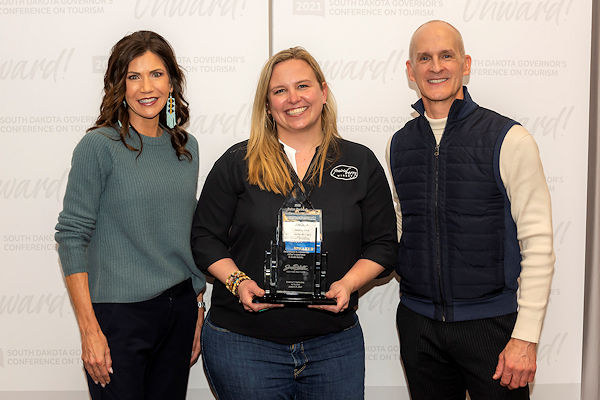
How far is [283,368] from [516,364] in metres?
0.79

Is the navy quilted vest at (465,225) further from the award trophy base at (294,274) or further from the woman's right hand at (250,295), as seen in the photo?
the woman's right hand at (250,295)

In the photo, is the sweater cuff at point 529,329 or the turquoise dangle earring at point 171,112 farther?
the turquoise dangle earring at point 171,112

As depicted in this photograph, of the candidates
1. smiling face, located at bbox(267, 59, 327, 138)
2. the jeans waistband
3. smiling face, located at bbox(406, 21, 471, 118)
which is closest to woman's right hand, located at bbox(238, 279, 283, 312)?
the jeans waistband

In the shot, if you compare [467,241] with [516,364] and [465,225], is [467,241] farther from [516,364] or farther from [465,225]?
[516,364]

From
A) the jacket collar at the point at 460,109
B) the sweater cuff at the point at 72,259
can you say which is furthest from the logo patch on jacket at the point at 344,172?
the sweater cuff at the point at 72,259

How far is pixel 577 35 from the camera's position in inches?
107

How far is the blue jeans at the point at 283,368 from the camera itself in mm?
1928

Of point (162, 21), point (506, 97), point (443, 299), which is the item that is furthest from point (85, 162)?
point (506, 97)

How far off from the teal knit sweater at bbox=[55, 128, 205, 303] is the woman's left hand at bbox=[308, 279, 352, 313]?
587 mm

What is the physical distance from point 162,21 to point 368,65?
3.37 ft

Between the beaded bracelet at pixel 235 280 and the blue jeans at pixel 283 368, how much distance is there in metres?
0.18

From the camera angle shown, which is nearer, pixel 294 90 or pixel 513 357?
pixel 513 357

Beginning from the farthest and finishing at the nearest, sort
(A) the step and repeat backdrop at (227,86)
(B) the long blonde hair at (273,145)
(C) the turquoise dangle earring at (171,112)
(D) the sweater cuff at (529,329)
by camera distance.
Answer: (A) the step and repeat backdrop at (227,86), (C) the turquoise dangle earring at (171,112), (B) the long blonde hair at (273,145), (D) the sweater cuff at (529,329)

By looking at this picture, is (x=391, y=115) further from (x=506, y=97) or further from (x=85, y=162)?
(x=85, y=162)
